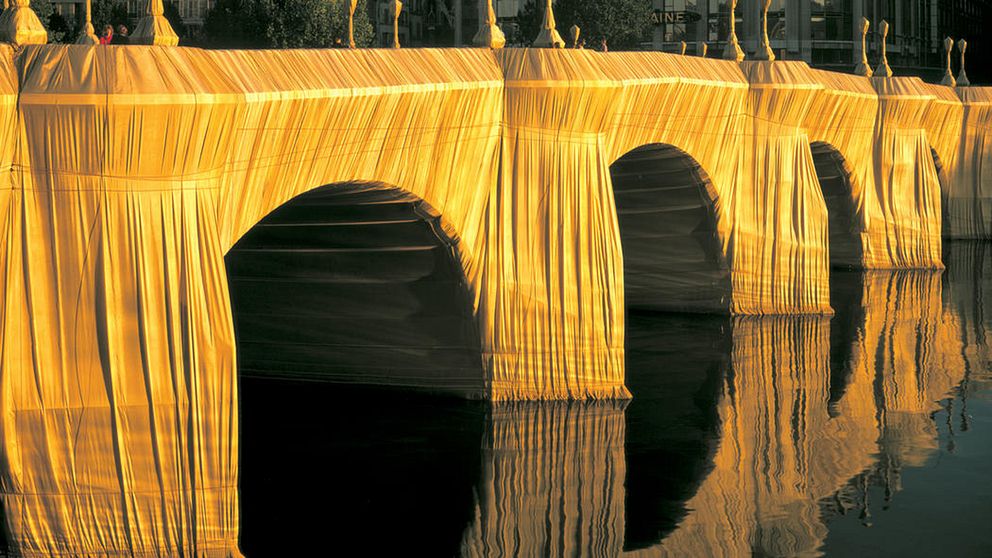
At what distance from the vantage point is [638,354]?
29047 millimetres

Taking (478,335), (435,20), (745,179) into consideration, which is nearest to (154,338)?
(478,335)

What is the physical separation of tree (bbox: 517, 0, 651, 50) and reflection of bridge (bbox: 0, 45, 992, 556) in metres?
30.8

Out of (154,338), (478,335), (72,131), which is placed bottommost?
(478,335)

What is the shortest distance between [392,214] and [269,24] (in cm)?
4102

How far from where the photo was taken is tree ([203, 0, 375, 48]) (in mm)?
59375

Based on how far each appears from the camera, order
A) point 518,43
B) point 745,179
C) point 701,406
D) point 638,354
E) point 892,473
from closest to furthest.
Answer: point 892,473 → point 701,406 → point 638,354 → point 745,179 → point 518,43

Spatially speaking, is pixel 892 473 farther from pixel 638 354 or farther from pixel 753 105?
pixel 753 105

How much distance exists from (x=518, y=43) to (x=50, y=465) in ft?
226

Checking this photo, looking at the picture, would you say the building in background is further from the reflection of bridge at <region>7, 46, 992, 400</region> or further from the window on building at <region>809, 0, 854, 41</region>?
the reflection of bridge at <region>7, 46, 992, 400</region>

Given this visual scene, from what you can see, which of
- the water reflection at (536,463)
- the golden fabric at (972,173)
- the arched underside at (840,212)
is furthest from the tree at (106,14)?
the water reflection at (536,463)

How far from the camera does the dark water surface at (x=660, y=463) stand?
672 inches

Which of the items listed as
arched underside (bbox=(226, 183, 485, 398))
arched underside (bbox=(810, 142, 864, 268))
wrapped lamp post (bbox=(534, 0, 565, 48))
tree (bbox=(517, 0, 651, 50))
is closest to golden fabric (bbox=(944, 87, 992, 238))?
arched underside (bbox=(810, 142, 864, 268))

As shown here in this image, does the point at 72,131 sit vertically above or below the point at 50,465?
above

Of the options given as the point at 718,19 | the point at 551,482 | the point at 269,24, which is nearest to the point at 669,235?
the point at 551,482
